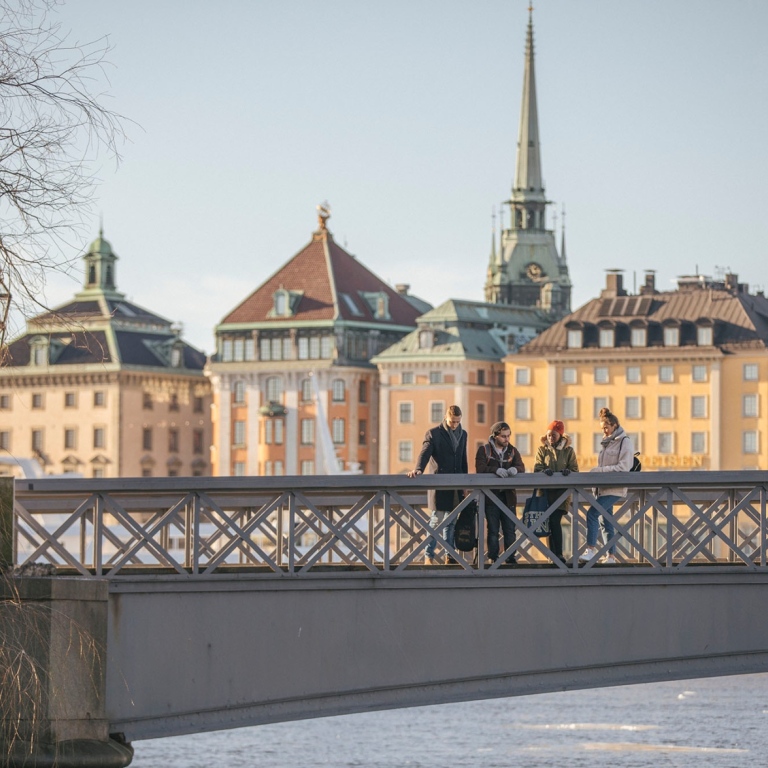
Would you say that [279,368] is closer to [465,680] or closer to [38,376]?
[38,376]

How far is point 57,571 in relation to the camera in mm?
21766

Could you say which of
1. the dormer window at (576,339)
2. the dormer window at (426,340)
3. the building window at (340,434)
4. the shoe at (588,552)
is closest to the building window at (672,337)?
the dormer window at (576,339)

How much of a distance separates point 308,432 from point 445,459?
12212 cm

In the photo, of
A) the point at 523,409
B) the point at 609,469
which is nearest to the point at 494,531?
the point at 609,469

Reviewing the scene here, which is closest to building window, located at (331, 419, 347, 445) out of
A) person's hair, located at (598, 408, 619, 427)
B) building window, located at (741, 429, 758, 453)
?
building window, located at (741, 429, 758, 453)

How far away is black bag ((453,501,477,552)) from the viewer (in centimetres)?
2253

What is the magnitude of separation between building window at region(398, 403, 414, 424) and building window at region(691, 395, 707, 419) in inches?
760

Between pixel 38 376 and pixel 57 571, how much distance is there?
457 ft

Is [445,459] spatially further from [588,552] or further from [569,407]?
[569,407]

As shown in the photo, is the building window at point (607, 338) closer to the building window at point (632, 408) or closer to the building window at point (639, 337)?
the building window at point (639, 337)

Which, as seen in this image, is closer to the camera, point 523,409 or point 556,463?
point 556,463

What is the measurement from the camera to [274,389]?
148375 mm

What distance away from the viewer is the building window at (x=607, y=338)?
129125 mm

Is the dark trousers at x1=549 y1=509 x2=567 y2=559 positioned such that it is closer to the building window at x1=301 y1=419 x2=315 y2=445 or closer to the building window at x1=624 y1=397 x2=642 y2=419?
the building window at x1=624 y1=397 x2=642 y2=419
